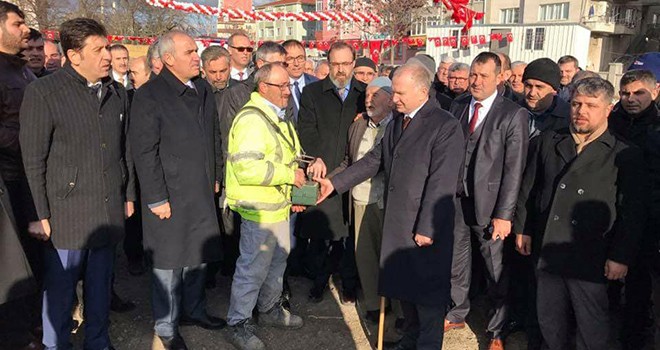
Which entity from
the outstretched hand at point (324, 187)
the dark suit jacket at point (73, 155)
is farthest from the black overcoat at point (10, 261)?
the outstretched hand at point (324, 187)

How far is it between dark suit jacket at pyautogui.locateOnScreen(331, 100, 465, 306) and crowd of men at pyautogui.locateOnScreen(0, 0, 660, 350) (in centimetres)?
1

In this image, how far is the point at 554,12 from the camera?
33.5 metres

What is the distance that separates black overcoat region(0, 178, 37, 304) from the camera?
7.28 ft

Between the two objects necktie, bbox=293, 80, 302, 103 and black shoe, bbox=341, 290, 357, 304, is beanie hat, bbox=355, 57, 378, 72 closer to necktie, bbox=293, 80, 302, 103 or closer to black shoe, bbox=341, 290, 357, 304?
necktie, bbox=293, 80, 302, 103

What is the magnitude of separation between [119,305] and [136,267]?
2.57 feet

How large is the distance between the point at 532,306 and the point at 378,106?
1.96 metres

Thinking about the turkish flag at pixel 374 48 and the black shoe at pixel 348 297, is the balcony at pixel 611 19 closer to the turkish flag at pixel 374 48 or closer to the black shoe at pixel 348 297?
the turkish flag at pixel 374 48

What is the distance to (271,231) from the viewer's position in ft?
11.2

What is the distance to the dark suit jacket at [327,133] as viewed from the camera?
4043mm

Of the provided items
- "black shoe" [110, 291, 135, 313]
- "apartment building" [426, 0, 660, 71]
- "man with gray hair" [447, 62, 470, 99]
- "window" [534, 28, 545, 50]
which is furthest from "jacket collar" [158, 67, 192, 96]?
"window" [534, 28, 545, 50]

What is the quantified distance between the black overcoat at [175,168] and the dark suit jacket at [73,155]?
0.19m

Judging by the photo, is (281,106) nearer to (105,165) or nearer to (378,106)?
(378,106)

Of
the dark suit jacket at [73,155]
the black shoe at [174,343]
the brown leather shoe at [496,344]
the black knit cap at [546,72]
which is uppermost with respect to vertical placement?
the black knit cap at [546,72]

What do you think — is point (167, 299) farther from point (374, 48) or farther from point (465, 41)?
point (465, 41)
